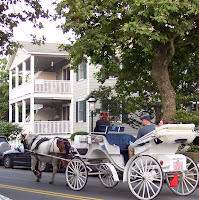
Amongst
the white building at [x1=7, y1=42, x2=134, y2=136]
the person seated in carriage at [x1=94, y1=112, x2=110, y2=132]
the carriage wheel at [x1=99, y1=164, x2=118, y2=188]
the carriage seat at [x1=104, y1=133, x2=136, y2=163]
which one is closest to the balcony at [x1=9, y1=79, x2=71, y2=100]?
the white building at [x1=7, y1=42, x2=134, y2=136]

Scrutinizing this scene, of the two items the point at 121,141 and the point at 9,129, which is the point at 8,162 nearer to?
the point at 9,129

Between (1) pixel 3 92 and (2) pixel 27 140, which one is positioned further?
(1) pixel 3 92

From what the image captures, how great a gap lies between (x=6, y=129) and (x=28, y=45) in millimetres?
Answer: 7053

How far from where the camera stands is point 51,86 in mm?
31219

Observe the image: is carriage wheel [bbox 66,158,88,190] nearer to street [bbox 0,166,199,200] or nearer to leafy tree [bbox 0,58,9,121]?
street [bbox 0,166,199,200]

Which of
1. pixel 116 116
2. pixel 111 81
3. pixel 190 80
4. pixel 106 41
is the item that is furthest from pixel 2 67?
pixel 106 41

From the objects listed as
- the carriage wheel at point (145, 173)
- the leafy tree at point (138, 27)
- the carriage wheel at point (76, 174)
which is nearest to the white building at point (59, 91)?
the leafy tree at point (138, 27)

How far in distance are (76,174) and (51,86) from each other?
2036 cm

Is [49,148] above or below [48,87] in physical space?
below

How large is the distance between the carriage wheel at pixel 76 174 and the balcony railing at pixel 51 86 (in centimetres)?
1969

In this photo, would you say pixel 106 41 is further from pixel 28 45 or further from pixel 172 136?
pixel 28 45

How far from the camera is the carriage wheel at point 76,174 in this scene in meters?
11.2

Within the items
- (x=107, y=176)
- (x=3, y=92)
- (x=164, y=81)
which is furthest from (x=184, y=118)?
(x=3, y=92)

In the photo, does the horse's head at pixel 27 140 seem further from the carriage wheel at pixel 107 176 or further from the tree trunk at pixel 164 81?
the tree trunk at pixel 164 81
